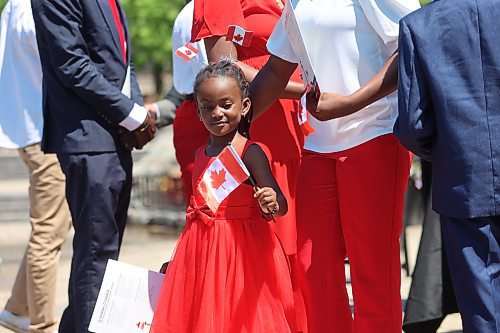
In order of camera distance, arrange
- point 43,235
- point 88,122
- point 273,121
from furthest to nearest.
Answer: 1. point 43,235
2. point 88,122
3. point 273,121

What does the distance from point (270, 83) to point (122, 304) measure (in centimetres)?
106

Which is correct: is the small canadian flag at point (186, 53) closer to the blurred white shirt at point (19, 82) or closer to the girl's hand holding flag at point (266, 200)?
the girl's hand holding flag at point (266, 200)

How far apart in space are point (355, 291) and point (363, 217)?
1.01 feet

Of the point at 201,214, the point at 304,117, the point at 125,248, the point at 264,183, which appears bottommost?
the point at 125,248

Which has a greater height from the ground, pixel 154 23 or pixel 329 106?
pixel 154 23

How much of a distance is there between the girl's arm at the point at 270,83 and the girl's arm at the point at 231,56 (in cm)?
13

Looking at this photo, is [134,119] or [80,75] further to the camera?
[134,119]

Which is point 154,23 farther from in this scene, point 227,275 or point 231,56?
point 227,275

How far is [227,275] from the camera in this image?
435cm

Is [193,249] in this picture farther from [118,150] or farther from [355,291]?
[118,150]

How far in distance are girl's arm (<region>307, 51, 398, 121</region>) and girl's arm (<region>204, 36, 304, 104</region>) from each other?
44 cm

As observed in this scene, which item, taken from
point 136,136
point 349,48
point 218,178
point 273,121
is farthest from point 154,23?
point 218,178

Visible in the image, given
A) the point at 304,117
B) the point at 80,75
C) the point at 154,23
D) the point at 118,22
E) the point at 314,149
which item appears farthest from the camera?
the point at 154,23

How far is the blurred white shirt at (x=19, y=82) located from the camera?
607 cm
